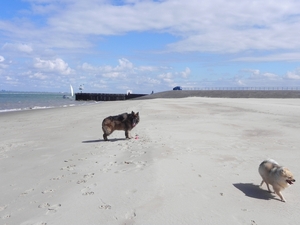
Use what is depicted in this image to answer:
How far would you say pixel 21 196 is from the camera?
5555 millimetres

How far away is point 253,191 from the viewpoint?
5305 mm

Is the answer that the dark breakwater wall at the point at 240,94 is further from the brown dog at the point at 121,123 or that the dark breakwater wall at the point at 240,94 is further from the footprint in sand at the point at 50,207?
the footprint in sand at the point at 50,207

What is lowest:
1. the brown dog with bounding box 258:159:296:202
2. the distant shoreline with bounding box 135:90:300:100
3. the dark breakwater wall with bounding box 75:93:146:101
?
the dark breakwater wall with bounding box 75:93:146:101

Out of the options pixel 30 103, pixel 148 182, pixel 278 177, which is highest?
pixel 278 177

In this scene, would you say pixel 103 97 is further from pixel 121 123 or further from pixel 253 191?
pixel 253 191

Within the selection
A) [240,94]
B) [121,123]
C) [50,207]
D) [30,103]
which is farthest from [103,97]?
[50,207]

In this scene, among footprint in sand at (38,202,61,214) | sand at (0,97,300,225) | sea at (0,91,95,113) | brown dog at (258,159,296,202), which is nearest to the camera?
sand at (0,97,300,225)

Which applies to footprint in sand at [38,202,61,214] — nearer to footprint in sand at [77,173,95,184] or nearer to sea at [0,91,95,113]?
footprint in sand at [77,173,95,184]

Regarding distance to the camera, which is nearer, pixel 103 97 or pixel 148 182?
pixel 148 182

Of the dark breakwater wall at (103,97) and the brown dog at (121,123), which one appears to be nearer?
the brown dog at (121,123)

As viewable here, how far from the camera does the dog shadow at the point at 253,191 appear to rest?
16.7ft

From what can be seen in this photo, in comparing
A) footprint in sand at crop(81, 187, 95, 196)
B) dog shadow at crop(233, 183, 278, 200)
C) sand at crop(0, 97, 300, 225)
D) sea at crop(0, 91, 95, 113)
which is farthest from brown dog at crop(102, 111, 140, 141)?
sea at crop(0, 91, 95, 113)

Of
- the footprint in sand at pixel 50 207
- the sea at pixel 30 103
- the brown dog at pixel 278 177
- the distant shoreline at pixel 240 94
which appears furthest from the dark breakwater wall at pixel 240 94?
the footprint in sand at pixel 50 207

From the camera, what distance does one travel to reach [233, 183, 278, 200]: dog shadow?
508 centimetres
